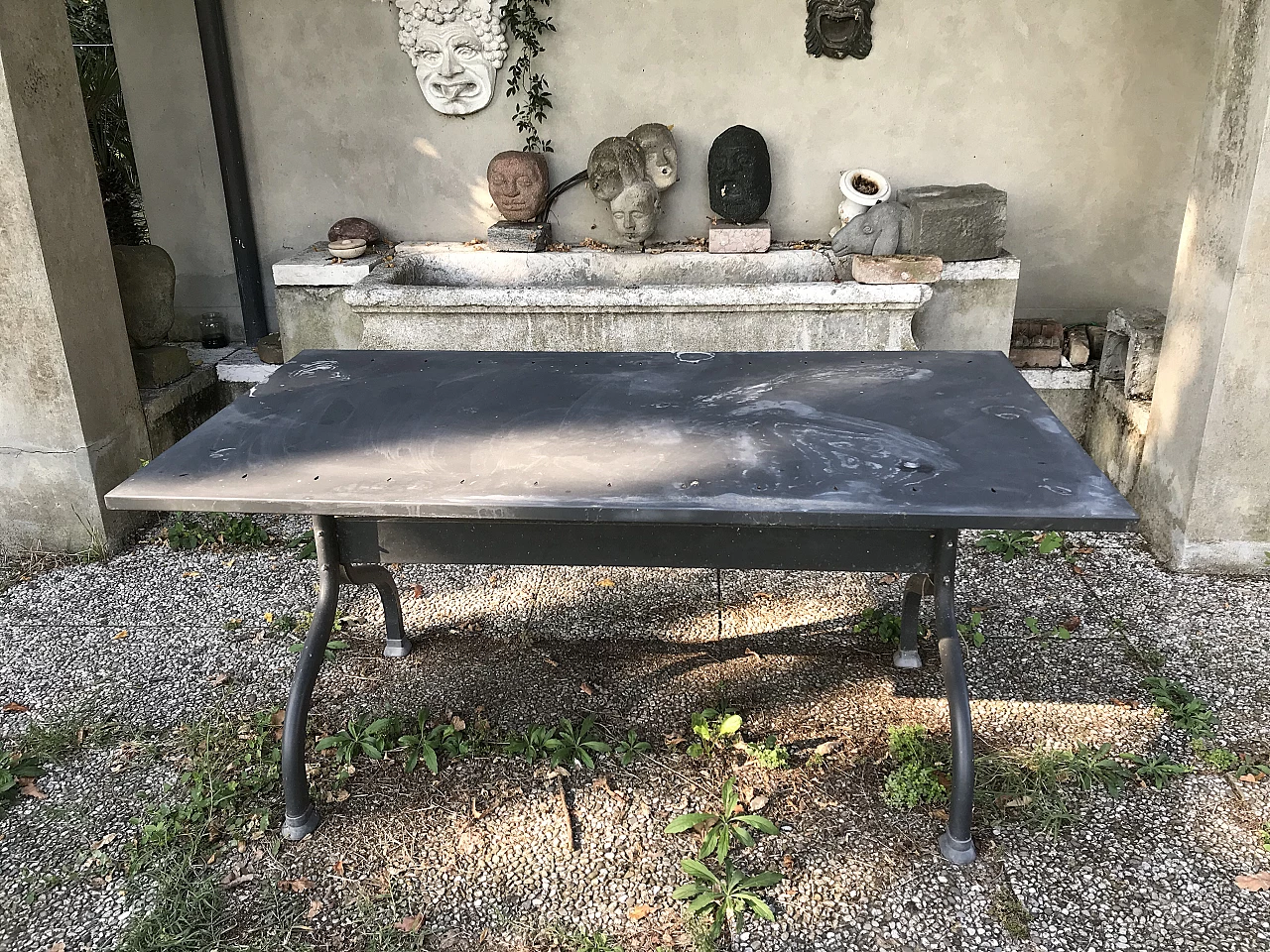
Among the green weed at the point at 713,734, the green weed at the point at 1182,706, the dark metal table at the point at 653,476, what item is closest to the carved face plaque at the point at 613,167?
the dark metal table at the point at 653,476

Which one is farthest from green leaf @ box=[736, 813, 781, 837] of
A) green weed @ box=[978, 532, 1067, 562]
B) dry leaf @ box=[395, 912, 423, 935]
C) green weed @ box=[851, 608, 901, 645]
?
green weed @ box=[978, 532, 1067, 562]

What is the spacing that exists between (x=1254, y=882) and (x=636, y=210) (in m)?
3.78

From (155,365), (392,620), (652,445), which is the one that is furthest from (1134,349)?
(155,365)

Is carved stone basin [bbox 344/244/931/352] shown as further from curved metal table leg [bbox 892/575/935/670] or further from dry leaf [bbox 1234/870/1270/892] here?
dry leaf [bbox 1234/870/1270/892]

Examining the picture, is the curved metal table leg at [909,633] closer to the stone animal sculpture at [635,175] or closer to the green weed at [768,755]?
the green weed at [768,755]

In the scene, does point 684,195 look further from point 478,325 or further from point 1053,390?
point 1053,390

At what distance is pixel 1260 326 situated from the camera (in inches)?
125

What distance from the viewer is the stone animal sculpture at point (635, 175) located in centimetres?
477

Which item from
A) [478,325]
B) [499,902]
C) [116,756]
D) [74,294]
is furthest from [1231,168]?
[74,294]

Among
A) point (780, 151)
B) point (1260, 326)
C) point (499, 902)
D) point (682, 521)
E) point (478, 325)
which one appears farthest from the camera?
point (780, 151)

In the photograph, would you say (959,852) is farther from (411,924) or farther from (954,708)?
(411,924)

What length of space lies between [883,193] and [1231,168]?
1.74 meters

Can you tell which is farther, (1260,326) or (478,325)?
(478,325)

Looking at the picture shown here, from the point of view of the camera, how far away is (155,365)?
4.32 m
